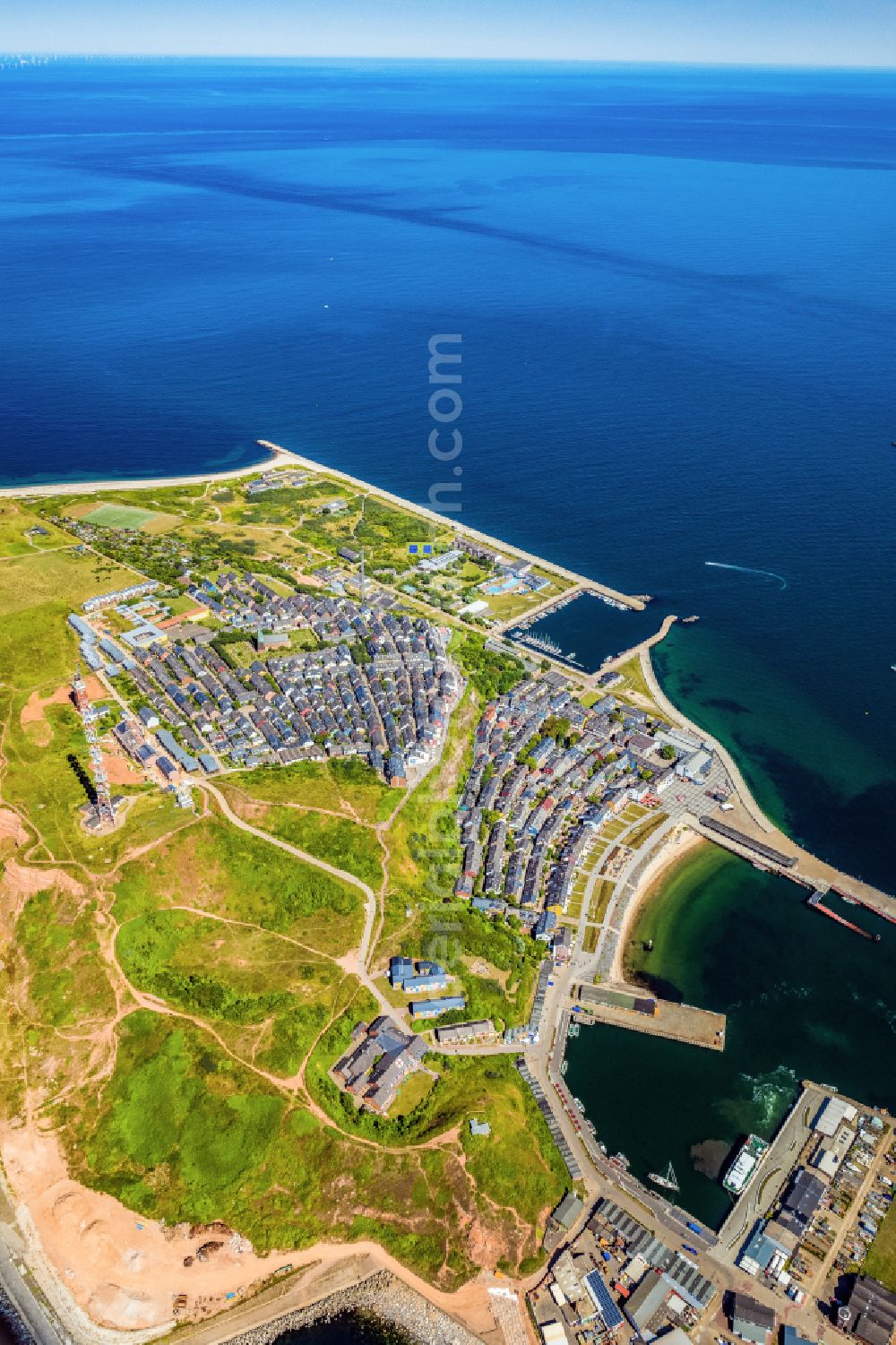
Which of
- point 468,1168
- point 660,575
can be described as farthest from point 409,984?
point 660,575

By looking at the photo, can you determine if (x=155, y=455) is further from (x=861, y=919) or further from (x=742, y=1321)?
(x=742, y=1321)

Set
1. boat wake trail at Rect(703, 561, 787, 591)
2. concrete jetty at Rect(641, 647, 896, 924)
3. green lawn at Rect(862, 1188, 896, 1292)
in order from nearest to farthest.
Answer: green lawn at Rect(862, 1188, 896, 1292) → concrete jetty at Rect(641, 647, 896, 924) → boat wake trail at Rect(703, 561, 787, 591)

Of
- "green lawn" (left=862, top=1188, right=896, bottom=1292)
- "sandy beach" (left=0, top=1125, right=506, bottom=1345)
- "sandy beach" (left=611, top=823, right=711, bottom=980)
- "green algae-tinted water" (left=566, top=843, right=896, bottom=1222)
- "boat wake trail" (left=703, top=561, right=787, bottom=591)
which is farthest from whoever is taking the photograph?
"boat wake trail" (left=703, top=561, right=787, bottom=591)

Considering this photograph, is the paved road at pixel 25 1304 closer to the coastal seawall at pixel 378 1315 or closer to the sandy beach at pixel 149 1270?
the sandy beach at pixel 149 1270

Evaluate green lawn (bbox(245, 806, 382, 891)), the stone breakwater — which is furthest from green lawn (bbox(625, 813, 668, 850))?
the stone breakwater

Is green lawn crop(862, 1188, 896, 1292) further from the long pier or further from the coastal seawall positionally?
the long pier

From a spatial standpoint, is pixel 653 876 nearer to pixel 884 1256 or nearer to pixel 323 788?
pixel 323 788
